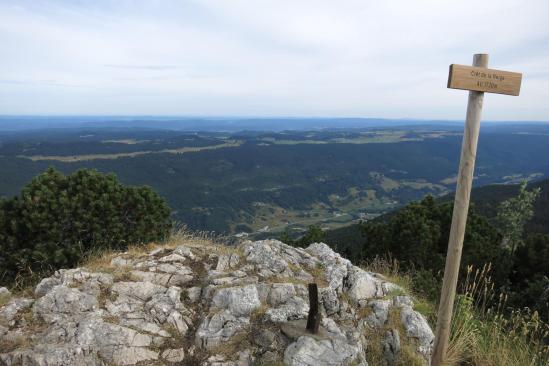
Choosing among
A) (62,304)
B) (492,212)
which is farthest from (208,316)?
(492,212)

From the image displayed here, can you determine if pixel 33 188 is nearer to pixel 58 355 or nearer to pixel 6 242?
pixel 6 242

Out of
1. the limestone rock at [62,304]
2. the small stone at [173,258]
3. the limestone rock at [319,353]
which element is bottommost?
the limestone rock at [319,353]

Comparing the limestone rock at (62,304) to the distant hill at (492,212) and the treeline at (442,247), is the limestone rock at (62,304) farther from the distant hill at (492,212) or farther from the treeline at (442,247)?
Answer: the distant hill at (492,212)

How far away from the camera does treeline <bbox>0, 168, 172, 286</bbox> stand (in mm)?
8867

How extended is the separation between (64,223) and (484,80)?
934 centimetres

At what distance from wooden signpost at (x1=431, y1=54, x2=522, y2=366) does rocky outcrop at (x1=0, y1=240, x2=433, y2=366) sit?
1074mm

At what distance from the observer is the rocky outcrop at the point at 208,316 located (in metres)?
5.45

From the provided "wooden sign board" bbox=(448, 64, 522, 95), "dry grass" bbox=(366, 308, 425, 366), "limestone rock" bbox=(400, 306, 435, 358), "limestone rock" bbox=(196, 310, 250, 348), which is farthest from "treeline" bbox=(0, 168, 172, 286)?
"wooden sign board" bbox=(448, 64, 522, 95)

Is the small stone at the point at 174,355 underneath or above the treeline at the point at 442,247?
above

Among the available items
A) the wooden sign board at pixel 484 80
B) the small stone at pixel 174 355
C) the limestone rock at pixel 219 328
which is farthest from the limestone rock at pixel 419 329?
the wooden sign board at pixel 484 80

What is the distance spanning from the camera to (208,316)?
6.20m

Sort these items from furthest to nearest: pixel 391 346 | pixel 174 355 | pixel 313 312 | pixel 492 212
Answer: pixel 492 212 → pixel 391 346 → pixel 313 312 → pixel 174 355

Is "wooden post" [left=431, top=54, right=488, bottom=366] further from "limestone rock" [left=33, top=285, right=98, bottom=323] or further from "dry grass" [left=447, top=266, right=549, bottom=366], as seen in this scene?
"limestone rock" [left=33, top=285, right=98, bottom=323]

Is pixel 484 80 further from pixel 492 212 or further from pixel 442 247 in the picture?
pixel 492 212
